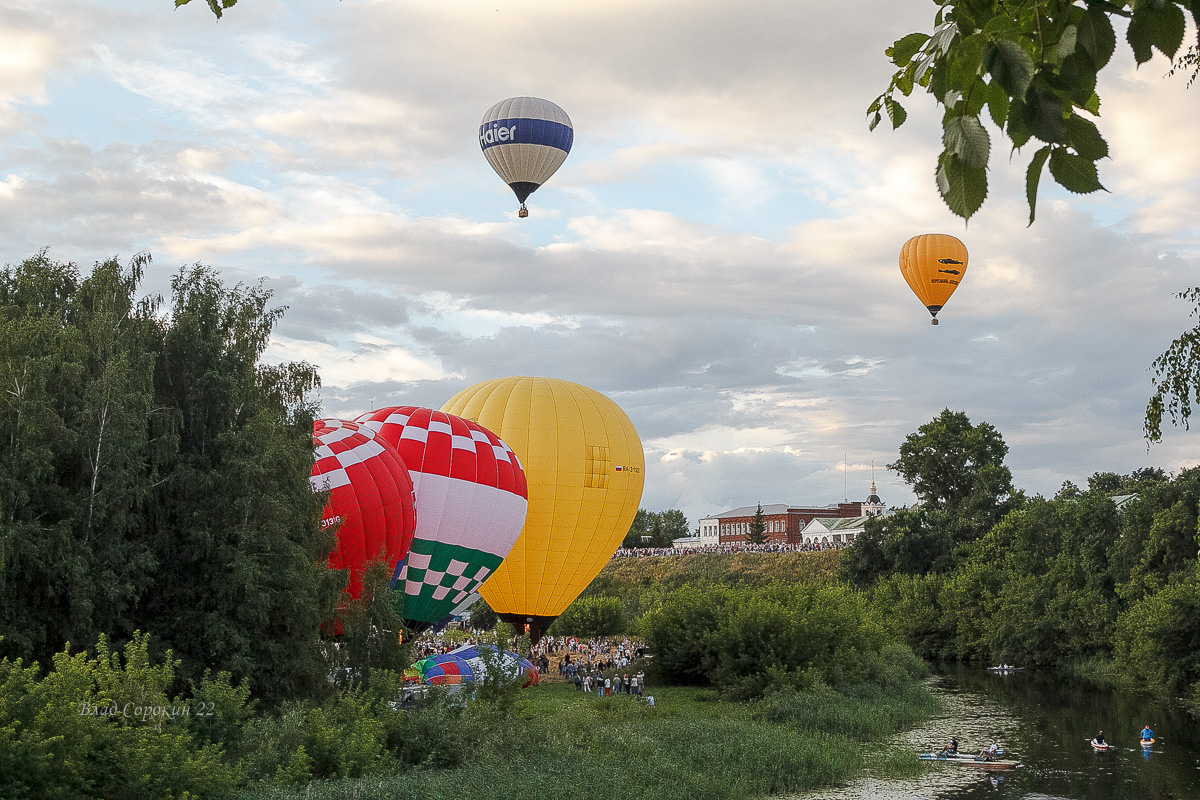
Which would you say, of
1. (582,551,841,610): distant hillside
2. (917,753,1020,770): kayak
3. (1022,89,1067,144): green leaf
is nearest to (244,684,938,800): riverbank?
(917,753,1020,770): kayak

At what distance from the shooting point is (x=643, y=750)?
20.7m

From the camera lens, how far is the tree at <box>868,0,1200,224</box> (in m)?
2.00

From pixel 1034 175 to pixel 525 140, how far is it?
32455mm

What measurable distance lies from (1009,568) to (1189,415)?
42.9 m

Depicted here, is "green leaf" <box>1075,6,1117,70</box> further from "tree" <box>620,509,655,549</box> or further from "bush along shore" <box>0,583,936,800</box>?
"tree" <box>620,509,655,549</box>

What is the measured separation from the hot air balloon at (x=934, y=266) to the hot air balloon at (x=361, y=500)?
22.6 meters

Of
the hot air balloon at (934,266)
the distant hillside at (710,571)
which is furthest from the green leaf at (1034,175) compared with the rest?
the distant hillside at (710,571)

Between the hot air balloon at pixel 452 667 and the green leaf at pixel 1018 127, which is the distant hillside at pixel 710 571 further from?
the green leaf at pixel 1018 127

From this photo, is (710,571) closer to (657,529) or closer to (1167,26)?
(657,529)

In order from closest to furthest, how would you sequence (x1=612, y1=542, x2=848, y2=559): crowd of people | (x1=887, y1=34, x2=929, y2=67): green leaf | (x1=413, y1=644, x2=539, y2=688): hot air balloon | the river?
1. (x1=887, y1=34, x2=929, y2=67): green leaf
2. the river
3. (x1=413, y1=644, x2=539, y2=688): hot air balloon
4. (x1=612, y1=542, x2=848, y2=559): crowd of people

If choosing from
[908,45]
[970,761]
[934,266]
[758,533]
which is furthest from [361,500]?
[758,533]

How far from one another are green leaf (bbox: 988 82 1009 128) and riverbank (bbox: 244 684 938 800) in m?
13.9

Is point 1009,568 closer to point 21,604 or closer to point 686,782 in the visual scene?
point 686,782

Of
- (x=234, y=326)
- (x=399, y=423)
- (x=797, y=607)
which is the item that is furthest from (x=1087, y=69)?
(x=797, y=607)
